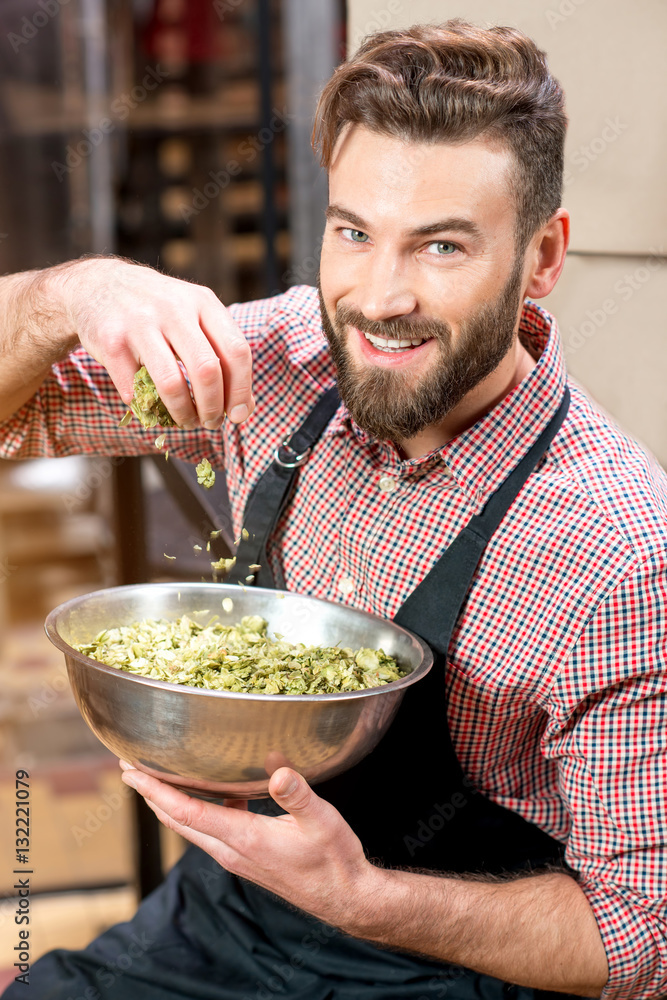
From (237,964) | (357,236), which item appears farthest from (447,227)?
(237,964)

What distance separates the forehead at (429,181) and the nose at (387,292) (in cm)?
6

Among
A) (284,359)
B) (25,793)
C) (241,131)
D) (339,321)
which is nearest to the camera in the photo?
(339,321)

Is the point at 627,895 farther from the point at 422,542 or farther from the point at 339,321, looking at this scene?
the point at 339,321

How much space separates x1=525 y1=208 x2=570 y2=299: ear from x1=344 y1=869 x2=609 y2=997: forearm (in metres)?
0.88

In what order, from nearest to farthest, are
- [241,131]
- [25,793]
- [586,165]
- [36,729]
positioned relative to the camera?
[586,165] < [25,793] < [36,729] < [241,131]

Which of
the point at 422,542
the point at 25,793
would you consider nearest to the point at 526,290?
the point at 422,542

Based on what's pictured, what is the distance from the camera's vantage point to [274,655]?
1.21 m

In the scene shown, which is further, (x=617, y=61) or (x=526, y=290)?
(x=617, y=61)

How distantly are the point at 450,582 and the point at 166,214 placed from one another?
3.56 meters

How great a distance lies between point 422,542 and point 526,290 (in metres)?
0.43

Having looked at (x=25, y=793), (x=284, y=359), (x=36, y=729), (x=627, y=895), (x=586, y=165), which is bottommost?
(x=36, y=729)

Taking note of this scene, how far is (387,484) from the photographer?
1.47 metres

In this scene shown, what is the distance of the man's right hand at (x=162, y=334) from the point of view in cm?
114

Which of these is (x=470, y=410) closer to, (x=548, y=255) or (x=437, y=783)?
(x=548, y=255)
